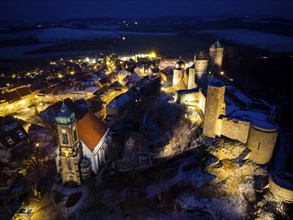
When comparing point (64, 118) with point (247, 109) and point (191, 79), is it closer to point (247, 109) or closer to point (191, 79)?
point (247, 109)

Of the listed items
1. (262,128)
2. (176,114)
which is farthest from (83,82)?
(262,128)

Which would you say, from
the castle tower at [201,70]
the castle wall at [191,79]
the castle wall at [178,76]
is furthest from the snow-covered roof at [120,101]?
the castle tower at [201,70]

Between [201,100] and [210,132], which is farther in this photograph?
[201,100]

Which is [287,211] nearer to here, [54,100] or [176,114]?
[176,114]

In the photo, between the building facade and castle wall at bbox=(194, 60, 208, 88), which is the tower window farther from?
castle wall at bbox=(194, 60, 208, 88)

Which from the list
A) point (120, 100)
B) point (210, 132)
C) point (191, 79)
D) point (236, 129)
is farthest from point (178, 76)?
point (236, 129)

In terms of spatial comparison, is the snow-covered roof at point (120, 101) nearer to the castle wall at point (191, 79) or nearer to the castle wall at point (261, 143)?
the castle wall at point (191, 79)
